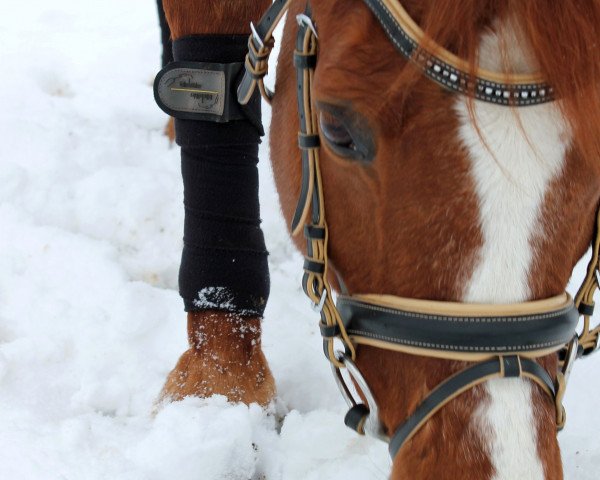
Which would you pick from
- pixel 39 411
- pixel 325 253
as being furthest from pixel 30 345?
pixel 325 253

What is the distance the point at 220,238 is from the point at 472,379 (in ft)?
3.97

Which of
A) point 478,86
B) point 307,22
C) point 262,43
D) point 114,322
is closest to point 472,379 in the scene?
point 478,86

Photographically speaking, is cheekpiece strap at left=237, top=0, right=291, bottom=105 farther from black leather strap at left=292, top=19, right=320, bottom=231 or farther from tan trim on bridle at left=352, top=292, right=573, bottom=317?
tan trim on bridle at left=352, top=292, right=573, bottom=317

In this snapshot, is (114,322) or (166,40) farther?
(166,40)

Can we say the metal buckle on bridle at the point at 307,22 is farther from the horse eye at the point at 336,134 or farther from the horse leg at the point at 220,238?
the horse leg at the point at 220,238

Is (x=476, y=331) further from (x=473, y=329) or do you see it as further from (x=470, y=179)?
(x=470, y=179)

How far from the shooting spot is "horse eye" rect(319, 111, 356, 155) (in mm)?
1404

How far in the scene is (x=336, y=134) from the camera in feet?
4.65

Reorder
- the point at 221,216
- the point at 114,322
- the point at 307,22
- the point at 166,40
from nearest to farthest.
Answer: the point at 307,22 → the point at 221,216 → the point at 114,322 → the point at 166,40

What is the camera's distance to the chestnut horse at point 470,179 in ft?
4.10

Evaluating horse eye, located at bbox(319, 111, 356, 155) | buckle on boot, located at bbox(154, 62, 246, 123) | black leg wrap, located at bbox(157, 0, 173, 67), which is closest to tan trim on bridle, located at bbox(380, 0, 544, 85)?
horse eye, located at bbox(319, 111, 356, 155)

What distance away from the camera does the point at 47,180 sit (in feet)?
11.5

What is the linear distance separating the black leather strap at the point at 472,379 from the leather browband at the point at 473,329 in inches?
0.8

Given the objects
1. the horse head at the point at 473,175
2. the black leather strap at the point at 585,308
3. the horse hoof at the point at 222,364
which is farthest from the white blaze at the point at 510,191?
the horse hoof at the point at 222,364
